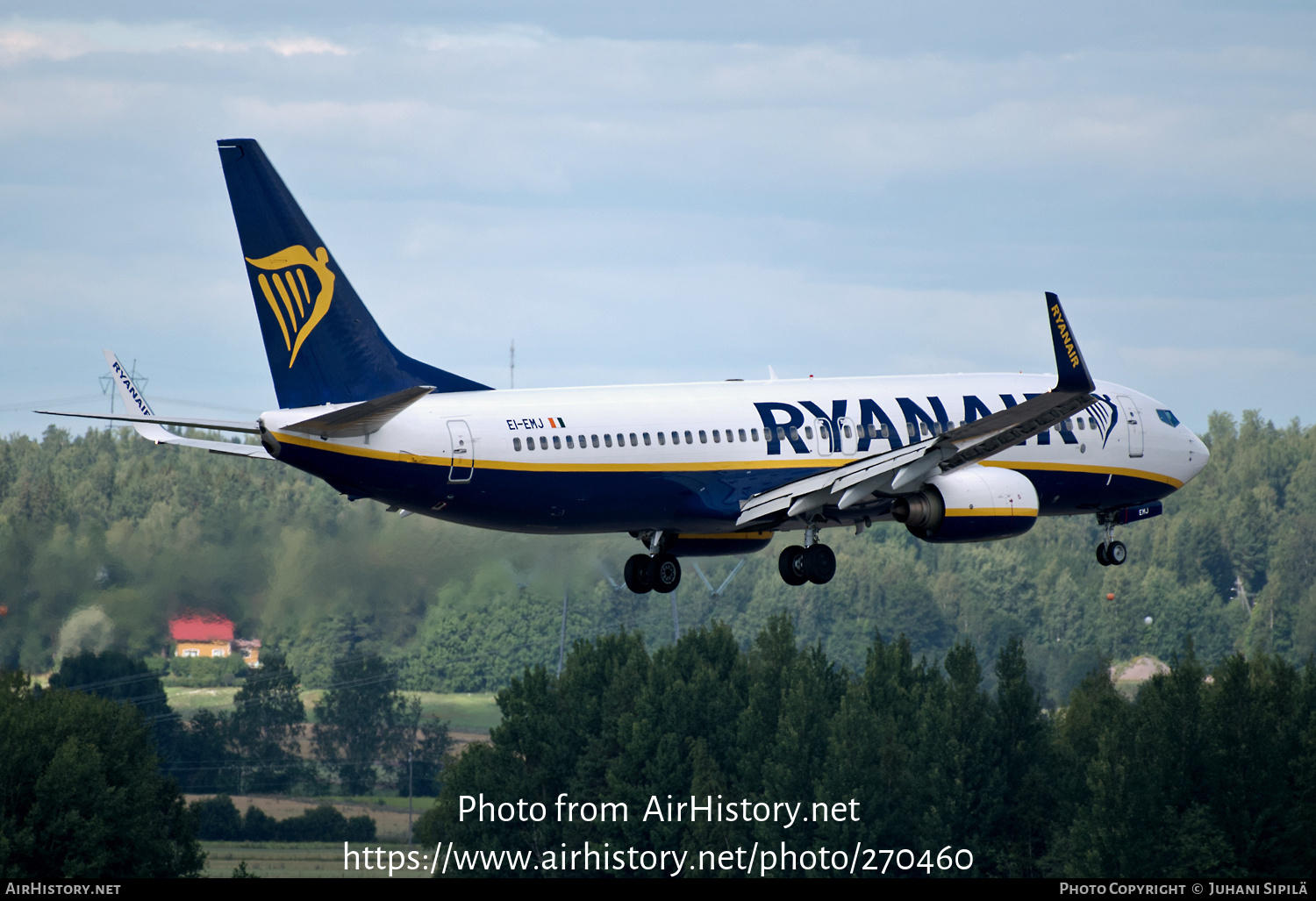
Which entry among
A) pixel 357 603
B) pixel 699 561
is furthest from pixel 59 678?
pixel 699 561

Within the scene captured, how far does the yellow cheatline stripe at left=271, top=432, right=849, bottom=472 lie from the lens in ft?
152

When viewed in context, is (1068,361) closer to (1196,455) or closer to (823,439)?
(823,439)

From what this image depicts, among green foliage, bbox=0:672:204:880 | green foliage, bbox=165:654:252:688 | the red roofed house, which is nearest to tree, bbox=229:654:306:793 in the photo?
green foliage, bbox=0:672:204:880

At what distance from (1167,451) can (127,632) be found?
59.7 m

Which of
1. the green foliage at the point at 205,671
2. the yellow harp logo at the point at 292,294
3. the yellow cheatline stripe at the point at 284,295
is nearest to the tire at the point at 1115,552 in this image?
the yellow harp logo at the point at 292,294

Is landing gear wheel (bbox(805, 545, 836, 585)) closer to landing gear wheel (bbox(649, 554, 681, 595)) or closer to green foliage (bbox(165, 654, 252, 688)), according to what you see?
landing gear wheel (bbox(649, 554, 681, 595))

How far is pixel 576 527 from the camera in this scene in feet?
166

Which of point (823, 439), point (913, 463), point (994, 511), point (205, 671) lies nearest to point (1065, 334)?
point (913, 463)

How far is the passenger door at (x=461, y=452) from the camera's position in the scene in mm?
47562

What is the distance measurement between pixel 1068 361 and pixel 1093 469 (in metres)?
→ 12.4

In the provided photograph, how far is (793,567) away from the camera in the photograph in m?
54.2

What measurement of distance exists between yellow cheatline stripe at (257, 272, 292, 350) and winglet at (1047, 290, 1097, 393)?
18664 mm

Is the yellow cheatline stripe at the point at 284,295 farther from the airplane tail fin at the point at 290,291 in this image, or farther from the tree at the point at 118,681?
→ the tree at the point at 118,681

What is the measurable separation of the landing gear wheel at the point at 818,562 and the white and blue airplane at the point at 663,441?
0.07 meters
